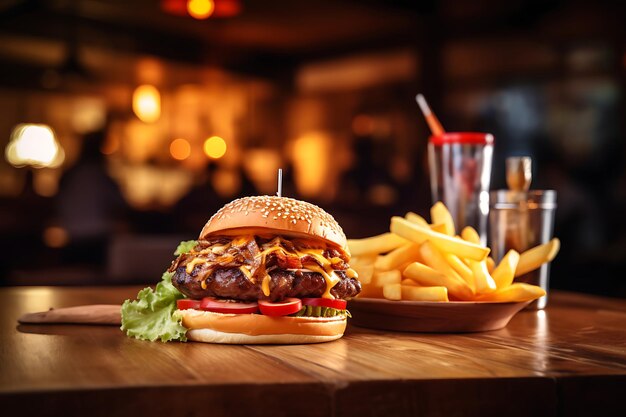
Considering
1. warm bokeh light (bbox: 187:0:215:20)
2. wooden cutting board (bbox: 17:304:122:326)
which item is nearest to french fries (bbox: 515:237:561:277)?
wooden cutting board (bbox: 17:304:122:326)

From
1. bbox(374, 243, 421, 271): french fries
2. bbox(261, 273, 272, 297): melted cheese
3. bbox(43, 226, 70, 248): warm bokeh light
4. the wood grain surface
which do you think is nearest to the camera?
the wood grain surface

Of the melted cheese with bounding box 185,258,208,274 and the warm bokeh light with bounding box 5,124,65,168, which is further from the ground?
the warm bokeh light with bounding box 5,124,65,168

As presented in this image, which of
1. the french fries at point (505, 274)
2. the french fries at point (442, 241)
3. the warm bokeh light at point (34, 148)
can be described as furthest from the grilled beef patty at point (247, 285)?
the warm bokeh light at point (34, 148)

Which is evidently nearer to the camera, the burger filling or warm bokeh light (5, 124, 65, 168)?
the burger filling

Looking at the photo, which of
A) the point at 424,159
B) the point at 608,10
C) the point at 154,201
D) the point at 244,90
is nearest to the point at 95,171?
the point at 154,201

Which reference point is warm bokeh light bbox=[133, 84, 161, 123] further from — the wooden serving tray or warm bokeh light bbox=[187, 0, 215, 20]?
the wooden serving tray

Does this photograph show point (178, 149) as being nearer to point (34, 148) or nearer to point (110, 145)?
point (110, 145)

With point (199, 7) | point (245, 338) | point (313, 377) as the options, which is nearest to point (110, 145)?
point (199, 7)
